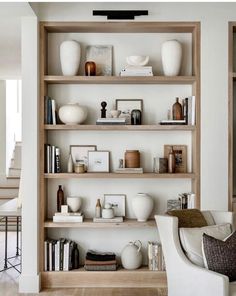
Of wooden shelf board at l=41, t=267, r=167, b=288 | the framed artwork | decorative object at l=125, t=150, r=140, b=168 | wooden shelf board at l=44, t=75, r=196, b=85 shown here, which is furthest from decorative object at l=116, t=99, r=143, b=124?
wooden shelf board at l=41, t=267, r=167, b=288

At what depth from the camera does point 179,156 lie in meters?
4.55

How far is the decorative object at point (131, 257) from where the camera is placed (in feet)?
14.3

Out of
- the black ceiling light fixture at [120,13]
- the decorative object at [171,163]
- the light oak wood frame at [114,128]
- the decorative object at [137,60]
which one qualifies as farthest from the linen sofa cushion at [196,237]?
the black ceiling light fixture at [120,13]

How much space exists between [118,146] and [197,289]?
6.03 feet

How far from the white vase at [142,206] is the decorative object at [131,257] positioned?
279 mm

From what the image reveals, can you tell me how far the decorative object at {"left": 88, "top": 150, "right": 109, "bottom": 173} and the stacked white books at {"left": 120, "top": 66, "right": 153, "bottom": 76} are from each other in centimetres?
80

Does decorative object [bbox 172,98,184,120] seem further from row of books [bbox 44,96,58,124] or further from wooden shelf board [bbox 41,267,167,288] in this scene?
wooden shelf board [bbox 41,267,167,288]

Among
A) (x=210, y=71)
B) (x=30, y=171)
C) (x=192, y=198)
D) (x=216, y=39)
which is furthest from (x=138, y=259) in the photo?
(x=216, y=39)

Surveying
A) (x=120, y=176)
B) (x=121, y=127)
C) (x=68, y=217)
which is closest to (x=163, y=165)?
(x=120, y=176)

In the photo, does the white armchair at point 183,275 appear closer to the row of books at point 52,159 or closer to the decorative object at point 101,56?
the row of books at point 52,159

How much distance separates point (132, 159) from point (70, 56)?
3.72 feet

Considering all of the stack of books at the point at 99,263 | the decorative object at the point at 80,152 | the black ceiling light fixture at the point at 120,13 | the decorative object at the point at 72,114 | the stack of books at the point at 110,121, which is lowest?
the stack of books at the point at 99,263

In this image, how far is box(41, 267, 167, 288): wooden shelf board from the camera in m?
4.36

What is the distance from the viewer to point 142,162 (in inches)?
181
